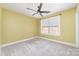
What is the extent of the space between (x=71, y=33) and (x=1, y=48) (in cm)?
213

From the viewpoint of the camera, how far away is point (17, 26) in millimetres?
2875

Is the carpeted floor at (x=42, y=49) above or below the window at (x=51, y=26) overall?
below

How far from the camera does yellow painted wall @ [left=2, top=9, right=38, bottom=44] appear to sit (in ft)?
8.73

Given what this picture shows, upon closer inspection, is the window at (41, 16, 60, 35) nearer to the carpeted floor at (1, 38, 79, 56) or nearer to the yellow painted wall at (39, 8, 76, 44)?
the yellow painted wall at (39, 8, 76, 44)

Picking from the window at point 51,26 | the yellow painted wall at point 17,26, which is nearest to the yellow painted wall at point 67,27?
the window at point 51,26

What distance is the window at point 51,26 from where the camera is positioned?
2.82 metres

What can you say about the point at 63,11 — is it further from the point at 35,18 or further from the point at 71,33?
the point at 35,18

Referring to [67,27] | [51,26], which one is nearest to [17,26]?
[51,26]

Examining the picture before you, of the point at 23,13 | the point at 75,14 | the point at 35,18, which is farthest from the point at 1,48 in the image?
the point at 75,14

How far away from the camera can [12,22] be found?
282 centimetres

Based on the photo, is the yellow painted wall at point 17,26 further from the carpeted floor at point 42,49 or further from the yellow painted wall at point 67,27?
the yellow painted wall at point 67,27

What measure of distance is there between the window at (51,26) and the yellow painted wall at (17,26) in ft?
0.95

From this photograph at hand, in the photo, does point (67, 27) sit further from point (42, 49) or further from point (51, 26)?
point (42, 49)

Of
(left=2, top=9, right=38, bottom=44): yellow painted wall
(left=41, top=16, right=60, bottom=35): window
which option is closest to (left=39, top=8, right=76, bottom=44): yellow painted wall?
(left=41, top=16, right=60, bottom=35): window
